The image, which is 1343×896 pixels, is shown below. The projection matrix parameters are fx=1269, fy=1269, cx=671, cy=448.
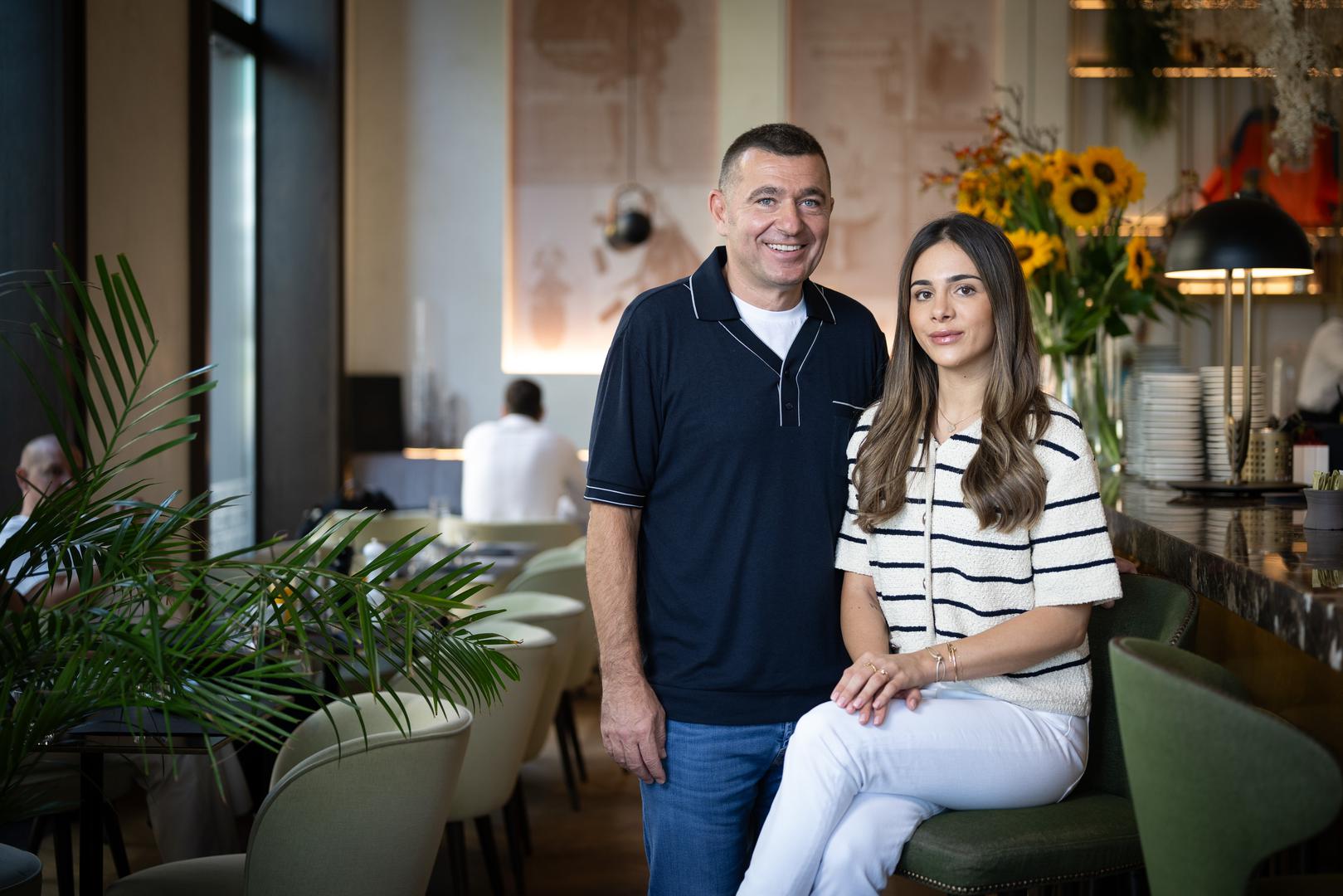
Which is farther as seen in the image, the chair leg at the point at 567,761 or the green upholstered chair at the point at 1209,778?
the chair leg at the point at 567,761

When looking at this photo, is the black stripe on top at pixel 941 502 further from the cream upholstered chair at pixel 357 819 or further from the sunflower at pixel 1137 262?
the sunflower at pixel 1137 262

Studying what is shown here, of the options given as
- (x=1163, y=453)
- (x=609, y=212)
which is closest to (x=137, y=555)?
(x=1163, y=453)

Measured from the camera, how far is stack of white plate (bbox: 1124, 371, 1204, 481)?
3367 millimetres

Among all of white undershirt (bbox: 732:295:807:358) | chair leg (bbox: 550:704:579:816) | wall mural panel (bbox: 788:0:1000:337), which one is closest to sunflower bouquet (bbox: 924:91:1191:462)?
white undershirt (bbox: 732:295:807:358)

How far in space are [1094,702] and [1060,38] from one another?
649cm

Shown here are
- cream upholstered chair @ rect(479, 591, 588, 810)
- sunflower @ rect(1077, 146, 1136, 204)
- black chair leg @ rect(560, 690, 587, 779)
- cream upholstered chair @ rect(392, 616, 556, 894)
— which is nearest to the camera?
cream upholstered chair @ rect(392, 616, 556, 894)

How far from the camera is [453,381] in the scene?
7.95 meters

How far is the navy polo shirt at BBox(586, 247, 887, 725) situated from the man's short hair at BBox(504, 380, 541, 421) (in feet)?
12.8

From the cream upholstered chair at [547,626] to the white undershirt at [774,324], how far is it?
1.62 m

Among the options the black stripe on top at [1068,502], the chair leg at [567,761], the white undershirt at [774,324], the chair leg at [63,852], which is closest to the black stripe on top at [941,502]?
the black stripe on top at [1068,502]

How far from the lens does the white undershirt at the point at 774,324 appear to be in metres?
2.19

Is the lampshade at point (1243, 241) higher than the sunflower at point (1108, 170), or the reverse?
the sunflower at point (1108, 170)

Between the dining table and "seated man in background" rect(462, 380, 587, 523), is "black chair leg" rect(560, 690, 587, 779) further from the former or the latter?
the dining table

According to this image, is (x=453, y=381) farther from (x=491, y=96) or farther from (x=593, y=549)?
(x=593, y=549)
